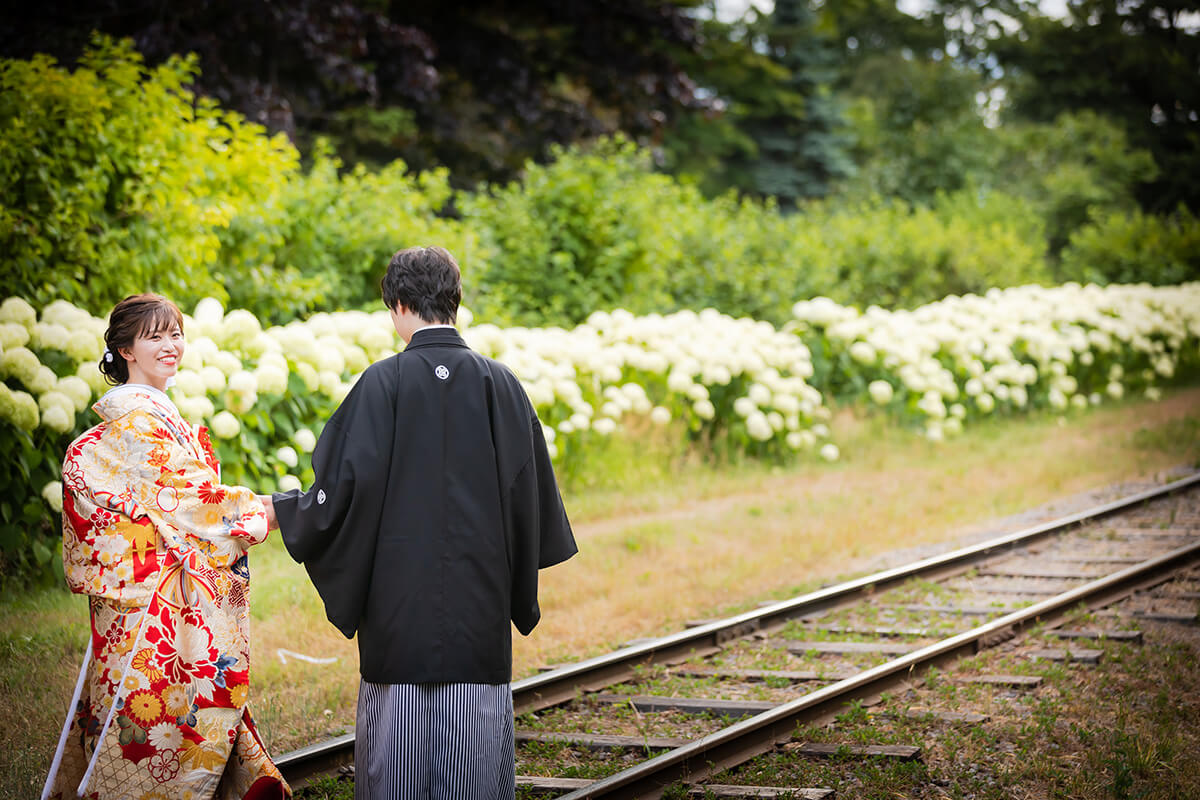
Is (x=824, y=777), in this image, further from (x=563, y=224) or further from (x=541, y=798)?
(x=563, y=224)

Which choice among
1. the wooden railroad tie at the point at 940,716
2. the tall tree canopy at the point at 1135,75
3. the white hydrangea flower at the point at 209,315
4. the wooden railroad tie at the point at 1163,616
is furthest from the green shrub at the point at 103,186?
the tall tree canopy at the point at 1135,75

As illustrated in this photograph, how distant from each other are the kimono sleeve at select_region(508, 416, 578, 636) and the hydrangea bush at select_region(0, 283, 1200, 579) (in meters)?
3.43

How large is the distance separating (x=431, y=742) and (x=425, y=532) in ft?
2.00

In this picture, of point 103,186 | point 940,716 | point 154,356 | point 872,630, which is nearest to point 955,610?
point 872,630

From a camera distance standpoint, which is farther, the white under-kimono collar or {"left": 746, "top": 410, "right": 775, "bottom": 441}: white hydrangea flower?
{"left": 746, "top": 410, "right": 775, "bottom": 441}: white hydrangea flower

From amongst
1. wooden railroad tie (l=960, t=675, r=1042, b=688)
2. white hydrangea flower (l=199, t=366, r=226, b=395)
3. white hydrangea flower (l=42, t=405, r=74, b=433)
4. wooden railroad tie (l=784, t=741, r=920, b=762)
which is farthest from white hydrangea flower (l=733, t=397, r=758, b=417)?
white hydrangea flower (l=42, t=405, r=74, b=433)

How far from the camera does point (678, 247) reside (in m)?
13.4

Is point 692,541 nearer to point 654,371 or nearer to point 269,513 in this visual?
point 654,371

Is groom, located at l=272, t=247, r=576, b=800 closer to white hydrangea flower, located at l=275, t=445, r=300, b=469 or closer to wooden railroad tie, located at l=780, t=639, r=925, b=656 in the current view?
wooden railroad tie, located at l=780, t=639, r=925, b=656

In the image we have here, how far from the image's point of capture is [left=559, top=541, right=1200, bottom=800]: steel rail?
416 centimetres

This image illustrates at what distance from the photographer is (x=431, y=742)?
3049mm

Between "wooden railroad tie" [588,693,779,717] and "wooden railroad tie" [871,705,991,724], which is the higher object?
"wooden railroad tie" [588,693,779,717]

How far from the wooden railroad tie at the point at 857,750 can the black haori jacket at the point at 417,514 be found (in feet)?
6.59

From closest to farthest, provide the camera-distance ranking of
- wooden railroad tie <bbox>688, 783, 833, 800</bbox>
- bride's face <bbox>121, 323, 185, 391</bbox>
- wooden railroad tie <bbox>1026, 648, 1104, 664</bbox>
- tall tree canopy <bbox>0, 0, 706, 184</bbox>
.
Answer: bride's face <bbox>121, 323, 185, 391</bbox>
wooden railroad tie <bbox>688, 783, 833, 800</bbox>
wooden railroad tie <bbox>1026, 648, 1104, 664</bbox>
tall tree canopy <bbox>0, 0, 706, 184</bbox>
